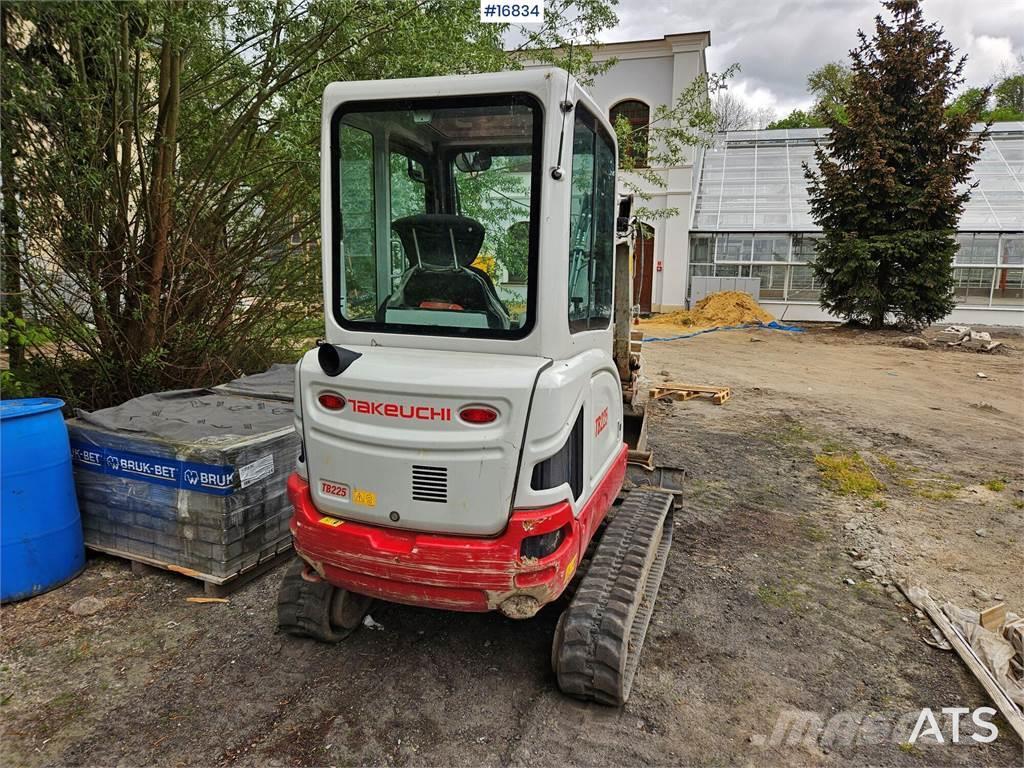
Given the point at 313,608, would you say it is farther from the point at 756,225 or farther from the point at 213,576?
the point at 756,225

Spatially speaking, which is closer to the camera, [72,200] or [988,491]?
[72,200]

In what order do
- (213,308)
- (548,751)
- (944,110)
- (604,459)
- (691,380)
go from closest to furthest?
(548,751) → (604,459) → (213,308) → (691,380) → (944,110)

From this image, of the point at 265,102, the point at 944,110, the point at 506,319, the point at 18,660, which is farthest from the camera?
the point at 944,110

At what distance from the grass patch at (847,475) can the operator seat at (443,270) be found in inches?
174

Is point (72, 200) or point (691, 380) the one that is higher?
point (72, 200)

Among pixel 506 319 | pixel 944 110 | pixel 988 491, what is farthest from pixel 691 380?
pixel 944 110

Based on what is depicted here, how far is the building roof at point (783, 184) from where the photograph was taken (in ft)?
67.9

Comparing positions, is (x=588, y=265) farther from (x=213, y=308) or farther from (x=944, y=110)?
(x=944, y=110)

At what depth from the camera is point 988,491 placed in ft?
18.9

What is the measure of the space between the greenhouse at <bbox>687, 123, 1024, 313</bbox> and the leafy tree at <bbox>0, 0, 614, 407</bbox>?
17.6 metres

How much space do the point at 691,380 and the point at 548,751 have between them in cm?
915

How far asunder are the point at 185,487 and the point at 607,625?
246cm

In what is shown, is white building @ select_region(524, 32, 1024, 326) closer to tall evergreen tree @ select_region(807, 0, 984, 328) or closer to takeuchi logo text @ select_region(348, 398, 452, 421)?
tall evergreen tree @ select_region(807, 0, 984, 328)

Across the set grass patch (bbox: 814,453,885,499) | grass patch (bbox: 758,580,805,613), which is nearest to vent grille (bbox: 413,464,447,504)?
grass patch (bbox: 758,580,805,613)
